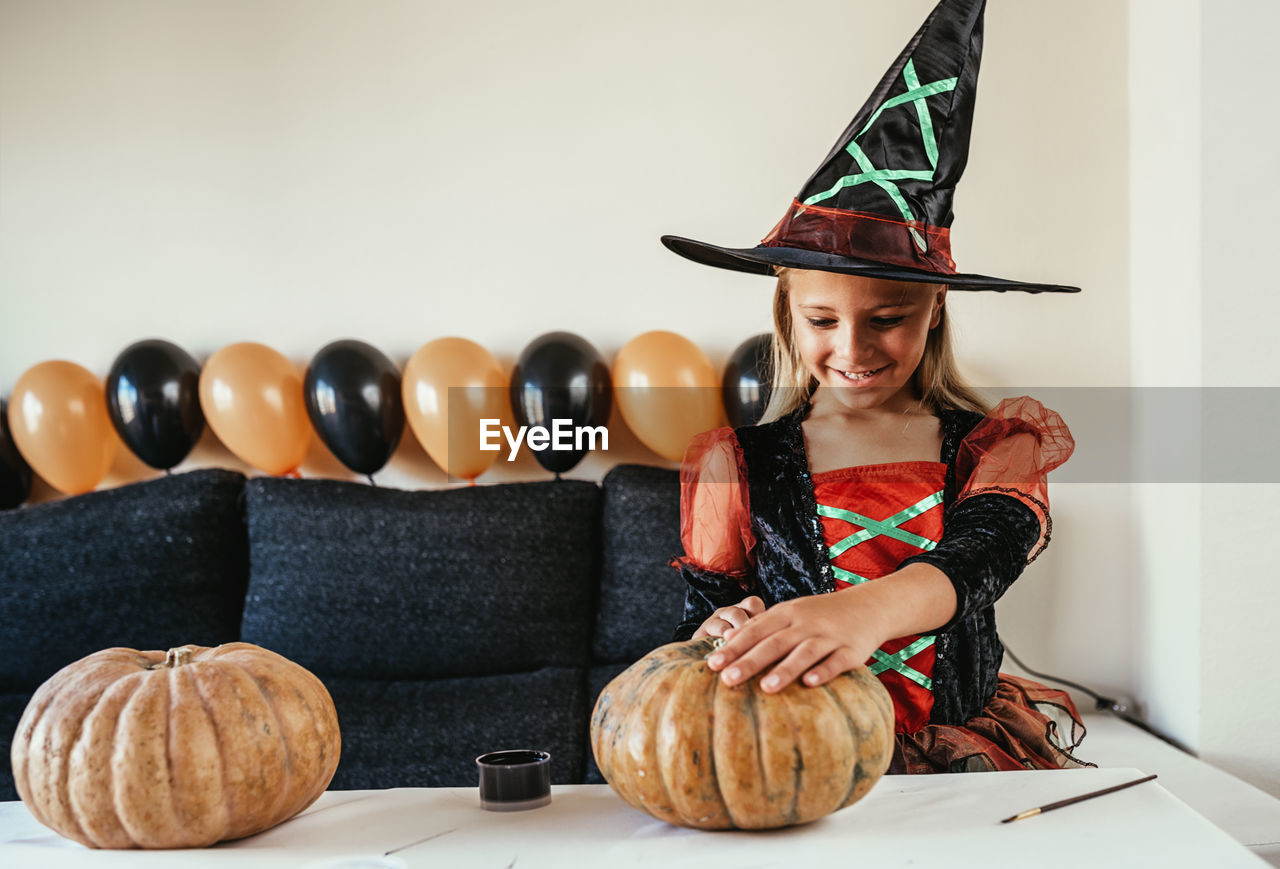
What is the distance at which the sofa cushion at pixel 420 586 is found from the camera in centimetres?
223

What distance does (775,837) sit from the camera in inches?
30.2

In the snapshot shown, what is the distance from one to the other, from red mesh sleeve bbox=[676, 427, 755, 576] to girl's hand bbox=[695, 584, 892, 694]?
1.85 ft

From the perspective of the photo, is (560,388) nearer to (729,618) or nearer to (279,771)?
(729,618)

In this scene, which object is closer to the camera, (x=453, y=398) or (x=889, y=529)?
(x=889, y=529)

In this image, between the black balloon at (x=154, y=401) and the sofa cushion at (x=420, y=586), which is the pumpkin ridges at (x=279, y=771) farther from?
the black balloon at (x=154, y=401)

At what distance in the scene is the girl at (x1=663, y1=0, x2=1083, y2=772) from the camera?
A: 44.6 inches

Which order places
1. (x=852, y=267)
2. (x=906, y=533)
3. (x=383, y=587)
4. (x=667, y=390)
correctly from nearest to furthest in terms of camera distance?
1. (x=852, y=267)
2. (x=906, y=533)
3. (x=383, y=587)
4. (x=667, y=390)

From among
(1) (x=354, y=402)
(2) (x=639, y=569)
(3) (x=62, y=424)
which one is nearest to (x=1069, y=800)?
(2) (x=639, y=569)

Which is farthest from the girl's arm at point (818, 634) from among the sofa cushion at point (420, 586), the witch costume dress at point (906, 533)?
→ the sofa cushion at point (420, 586)

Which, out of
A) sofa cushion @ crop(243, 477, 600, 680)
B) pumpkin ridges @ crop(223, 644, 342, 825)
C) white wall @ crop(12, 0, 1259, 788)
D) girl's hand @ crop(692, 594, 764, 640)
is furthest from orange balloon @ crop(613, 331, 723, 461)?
pumpkin ridges @ crop(223, 644, 342, 825)

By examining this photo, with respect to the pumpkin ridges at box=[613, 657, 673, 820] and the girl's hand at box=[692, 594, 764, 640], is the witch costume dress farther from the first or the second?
the pumpkin ridges at box=[613, 657, 673, 820]

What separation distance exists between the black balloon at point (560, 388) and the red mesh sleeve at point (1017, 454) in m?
1.16

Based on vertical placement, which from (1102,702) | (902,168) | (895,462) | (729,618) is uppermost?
(902,168)

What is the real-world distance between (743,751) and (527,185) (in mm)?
2094
